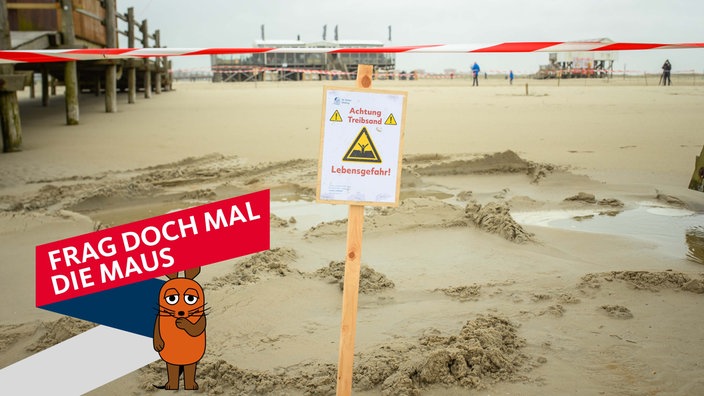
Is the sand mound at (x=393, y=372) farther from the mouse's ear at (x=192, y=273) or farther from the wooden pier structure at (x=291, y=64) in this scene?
the wooden pier structure at (x=291, y=64)

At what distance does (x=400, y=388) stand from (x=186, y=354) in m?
0.96

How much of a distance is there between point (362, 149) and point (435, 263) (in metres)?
2.03

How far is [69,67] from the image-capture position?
37.3ft

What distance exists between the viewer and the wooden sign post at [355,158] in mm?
2322

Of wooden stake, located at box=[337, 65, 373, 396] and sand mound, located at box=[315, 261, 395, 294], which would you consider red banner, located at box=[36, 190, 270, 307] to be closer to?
wooden stake, located at box=[337, 65, 373, 396]

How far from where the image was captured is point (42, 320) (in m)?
3.21

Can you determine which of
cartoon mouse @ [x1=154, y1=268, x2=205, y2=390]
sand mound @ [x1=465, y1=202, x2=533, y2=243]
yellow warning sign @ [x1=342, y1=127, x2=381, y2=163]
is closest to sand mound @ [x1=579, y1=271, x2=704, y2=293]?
sand mound @ [x1=465, y1=202, x2=533, y2=243]

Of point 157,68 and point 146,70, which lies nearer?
point 146,70

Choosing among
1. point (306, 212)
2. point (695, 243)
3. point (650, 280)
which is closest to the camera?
point (650, 280)

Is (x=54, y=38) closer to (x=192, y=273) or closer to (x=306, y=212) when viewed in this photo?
(x=306, y=212)

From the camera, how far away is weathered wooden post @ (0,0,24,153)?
25.6 feet

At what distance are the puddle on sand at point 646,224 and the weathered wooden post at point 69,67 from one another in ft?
31.1

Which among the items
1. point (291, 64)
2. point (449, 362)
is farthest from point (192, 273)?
point (291, 64)

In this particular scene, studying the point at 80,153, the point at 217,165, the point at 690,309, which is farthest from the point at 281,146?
the point at 690,309
